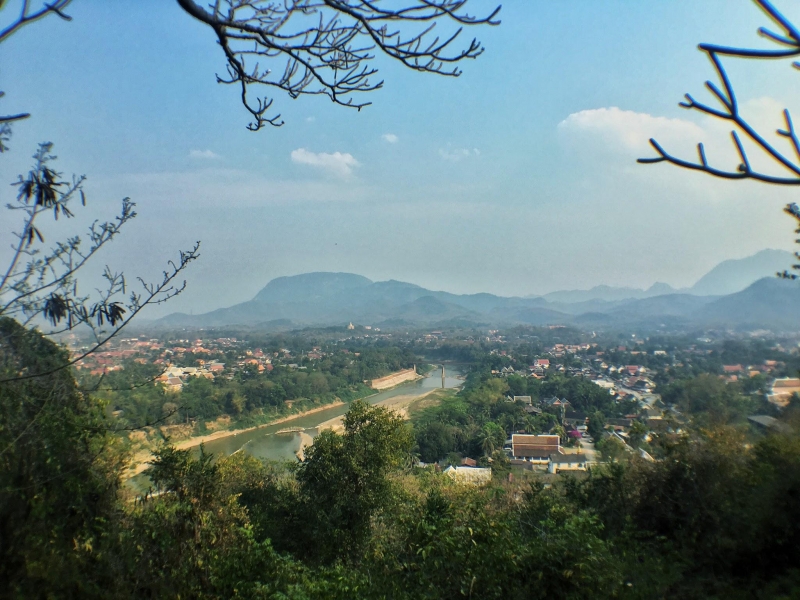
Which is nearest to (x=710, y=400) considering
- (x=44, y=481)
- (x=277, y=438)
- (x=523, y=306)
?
(x=44, y=481)

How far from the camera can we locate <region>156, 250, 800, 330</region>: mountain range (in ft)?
41.9

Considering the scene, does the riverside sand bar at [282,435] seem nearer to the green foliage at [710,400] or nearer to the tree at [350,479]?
the tree at [350,479]

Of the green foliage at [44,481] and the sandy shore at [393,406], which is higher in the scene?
the green foliage at [44,481]

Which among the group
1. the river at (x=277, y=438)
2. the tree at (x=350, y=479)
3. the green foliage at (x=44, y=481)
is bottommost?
the river at (x=277, y=438)

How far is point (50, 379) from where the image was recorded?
2.06 metres

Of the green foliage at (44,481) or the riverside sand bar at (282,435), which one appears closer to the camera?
the green foliage at (44,481)

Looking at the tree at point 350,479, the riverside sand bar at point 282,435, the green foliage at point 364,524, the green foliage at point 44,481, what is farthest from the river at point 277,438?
the green foliage at point 44,481

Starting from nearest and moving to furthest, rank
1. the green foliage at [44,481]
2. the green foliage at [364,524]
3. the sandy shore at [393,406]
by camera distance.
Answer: the green foliage at [44,481] → the green foliage at [364,524] → the sandy shore at [393,406]

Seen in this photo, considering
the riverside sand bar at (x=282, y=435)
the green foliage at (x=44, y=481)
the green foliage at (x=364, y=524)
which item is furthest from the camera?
the riverside sand bar at (x=282, y=435)

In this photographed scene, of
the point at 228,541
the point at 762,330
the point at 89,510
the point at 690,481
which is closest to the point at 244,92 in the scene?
the point at 228,541

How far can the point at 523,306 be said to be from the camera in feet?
301

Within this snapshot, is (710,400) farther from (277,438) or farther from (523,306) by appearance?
(523,306)

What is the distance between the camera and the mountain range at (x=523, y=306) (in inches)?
503

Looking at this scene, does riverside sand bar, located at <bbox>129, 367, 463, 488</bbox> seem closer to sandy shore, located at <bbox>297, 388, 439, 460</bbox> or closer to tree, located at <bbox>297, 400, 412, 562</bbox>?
sandy shore, located at <bbox>297, 388, 439, 460</bbox>
